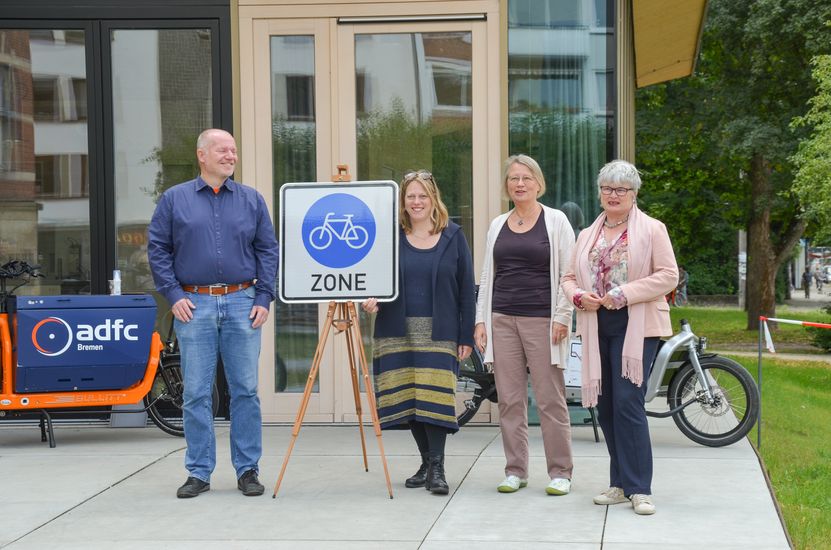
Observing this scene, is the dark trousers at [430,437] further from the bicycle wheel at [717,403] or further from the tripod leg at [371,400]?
the bicycle wheel at [717,403]

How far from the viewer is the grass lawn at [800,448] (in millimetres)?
5945

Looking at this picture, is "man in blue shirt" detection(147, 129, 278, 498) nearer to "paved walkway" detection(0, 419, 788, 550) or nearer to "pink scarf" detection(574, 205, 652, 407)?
"paved walkway" detection(0, 419, 788, 550)

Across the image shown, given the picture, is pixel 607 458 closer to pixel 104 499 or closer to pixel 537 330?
pixel 537 330

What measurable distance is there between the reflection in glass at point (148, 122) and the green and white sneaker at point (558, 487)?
4.14 meters

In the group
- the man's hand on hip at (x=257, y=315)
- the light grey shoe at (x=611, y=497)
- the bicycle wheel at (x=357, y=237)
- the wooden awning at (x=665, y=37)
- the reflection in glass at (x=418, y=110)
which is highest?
the wooden awning at (x=665, y=37)

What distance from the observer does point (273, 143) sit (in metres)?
9.17

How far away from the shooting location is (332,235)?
6625 millimetres

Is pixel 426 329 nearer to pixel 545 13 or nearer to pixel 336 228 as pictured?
pixel 336 228

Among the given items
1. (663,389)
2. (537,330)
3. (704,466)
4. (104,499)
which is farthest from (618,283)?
(104,499)

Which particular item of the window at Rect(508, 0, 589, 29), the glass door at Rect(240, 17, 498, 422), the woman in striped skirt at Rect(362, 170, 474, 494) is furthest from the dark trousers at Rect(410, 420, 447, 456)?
the window at Rect(508, 0, 589, 29)

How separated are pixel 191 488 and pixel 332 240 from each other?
1.58 m

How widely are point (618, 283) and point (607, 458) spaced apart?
6.36 feet

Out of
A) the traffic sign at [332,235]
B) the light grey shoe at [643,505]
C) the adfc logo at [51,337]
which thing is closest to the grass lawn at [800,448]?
the light grey shoe at [643,505]

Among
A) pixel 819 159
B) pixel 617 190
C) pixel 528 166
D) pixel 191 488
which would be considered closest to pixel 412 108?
pixel 528 166
